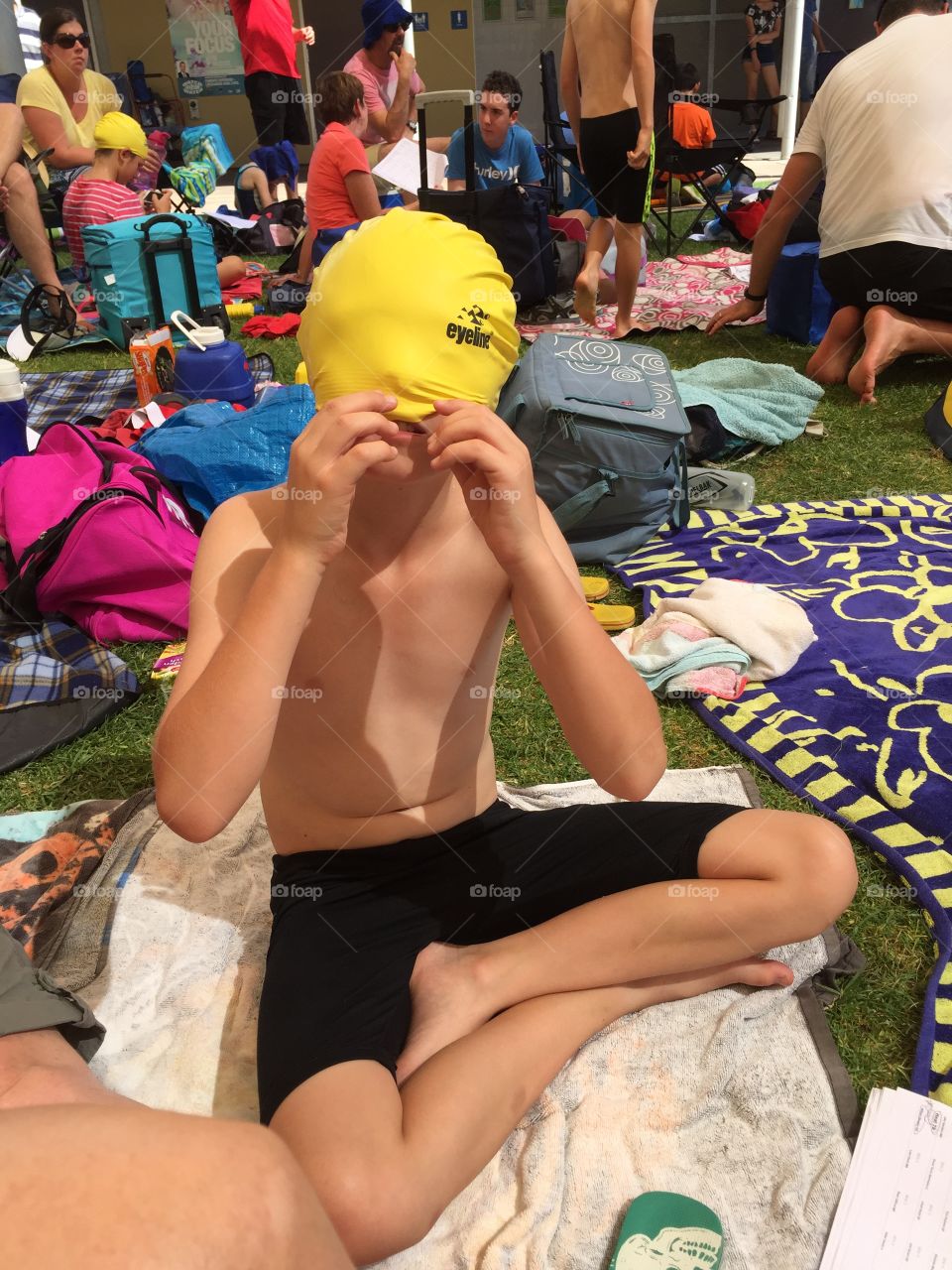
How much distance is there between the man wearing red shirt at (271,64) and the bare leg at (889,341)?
20.8ft

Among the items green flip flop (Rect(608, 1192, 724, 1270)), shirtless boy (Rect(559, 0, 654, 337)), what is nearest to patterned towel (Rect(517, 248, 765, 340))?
shirtless boy (Rect(559, 0, 654, 337))

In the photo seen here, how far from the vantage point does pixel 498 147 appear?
7.30 meters

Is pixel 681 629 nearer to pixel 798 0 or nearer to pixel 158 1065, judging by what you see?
pixel 158 1065

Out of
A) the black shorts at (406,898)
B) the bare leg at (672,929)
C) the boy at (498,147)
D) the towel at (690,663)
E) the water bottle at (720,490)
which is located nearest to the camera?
the black shorts at (406,898)

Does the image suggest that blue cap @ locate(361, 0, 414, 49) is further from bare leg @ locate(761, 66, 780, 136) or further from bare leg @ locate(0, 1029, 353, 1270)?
bare leg @ locate(0, 1029, 353, 1270)

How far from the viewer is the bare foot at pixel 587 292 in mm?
5676

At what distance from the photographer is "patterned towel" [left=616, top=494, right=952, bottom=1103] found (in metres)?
2.22

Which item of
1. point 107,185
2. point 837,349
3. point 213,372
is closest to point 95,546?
point 213,372

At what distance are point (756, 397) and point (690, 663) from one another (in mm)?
2140

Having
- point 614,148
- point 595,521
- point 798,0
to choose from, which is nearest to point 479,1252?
point 595,521

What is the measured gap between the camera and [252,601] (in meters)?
1.47

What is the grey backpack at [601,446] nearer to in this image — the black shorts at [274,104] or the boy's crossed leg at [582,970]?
the boy's crossed leg at [582,970]

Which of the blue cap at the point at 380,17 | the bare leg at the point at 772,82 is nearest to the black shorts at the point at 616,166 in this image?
the blue cap at the point at 380,17

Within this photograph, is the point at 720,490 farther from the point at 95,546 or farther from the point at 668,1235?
the point at 668,1235
